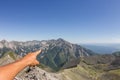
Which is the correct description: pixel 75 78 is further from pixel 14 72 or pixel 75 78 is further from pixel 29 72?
pixel 14 72

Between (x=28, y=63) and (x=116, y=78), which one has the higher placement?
(x=28, y=63)

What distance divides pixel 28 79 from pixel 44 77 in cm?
988

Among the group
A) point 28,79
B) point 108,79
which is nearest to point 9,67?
point 28,79

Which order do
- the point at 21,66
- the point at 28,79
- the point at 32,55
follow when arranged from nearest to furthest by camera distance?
1. the point at 21,66
2. the point at 32,55
3. the point at 28,79

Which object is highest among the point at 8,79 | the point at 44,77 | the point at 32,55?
the point at 32,55

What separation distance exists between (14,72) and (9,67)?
195mm

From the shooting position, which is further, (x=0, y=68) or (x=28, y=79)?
(x=28, y=79)

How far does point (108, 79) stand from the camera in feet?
651

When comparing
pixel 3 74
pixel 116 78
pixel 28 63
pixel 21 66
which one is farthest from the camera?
pixel 116 78

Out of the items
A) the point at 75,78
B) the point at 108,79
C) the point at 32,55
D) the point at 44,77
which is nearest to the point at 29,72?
the point at 44,77

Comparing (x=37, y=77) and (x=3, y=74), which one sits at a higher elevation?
(x=3, y=74)

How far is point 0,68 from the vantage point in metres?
4.60

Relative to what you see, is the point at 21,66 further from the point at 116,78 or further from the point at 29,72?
the point at 116,78

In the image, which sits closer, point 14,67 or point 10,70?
point 10,70
